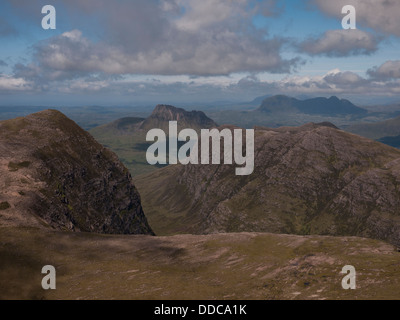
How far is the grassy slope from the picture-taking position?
79312mm

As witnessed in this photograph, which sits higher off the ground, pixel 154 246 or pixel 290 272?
pixel 290 272

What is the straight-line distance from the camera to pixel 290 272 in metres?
90.3

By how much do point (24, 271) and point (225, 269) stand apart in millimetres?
66964

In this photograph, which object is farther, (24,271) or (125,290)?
(24,271)

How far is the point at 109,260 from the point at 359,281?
8547 centimetres

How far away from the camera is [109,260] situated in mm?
113375

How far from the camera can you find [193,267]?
10938 centimetres

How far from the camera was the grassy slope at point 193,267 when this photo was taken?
79.3 metres
